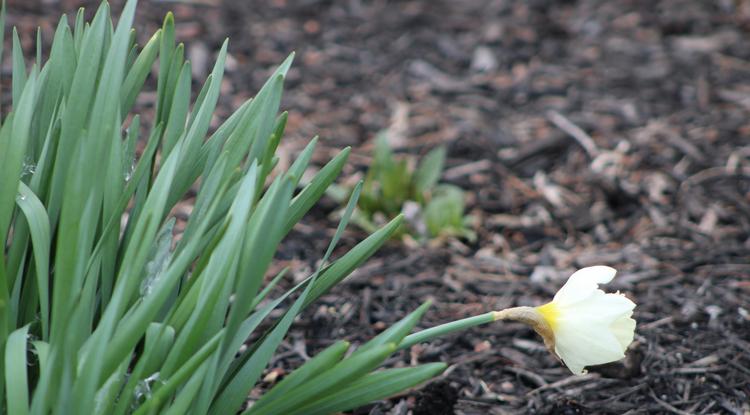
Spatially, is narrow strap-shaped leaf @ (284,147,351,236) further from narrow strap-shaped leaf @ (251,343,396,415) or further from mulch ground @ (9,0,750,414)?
mulch ground @ (9,0,750,414)

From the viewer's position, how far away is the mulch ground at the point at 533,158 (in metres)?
2.22

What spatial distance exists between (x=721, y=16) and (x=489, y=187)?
180 centimetres

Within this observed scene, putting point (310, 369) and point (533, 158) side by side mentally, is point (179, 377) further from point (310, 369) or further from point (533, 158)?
point (533, 158)

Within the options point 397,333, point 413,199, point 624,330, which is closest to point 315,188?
point 397,333

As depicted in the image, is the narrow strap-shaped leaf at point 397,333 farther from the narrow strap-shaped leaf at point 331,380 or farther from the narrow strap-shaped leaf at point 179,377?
the narrow strap-shaped leaf at point 179,377

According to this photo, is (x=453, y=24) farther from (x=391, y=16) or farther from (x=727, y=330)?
(x=727, y=330)

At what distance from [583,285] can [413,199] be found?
167 cm

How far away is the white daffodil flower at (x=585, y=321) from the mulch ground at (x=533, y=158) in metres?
0.52

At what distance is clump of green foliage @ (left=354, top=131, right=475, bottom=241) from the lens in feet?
9.93

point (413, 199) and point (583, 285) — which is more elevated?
point (583, 285)

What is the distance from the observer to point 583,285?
1.53 meters

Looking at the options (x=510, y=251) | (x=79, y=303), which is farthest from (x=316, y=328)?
(x=79, y=303)

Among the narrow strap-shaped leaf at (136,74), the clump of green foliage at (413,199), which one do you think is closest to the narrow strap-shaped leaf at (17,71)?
the narrow strap-shaped leaf at (136,74)

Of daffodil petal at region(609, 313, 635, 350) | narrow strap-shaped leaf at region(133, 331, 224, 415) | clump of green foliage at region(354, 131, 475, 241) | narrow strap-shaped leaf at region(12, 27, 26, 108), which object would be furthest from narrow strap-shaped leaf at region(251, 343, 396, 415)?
clump of green foliage at region(354, 131, 475, 241)
